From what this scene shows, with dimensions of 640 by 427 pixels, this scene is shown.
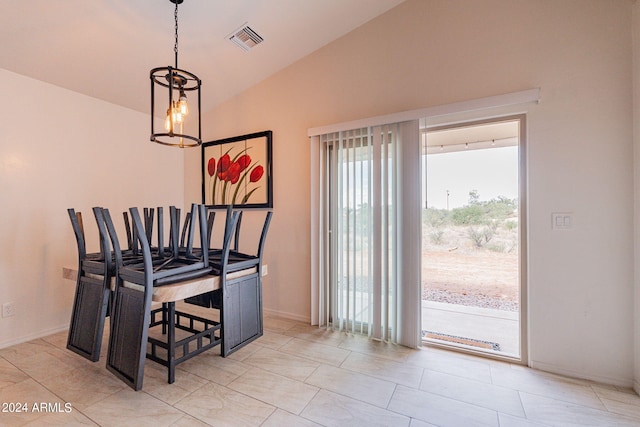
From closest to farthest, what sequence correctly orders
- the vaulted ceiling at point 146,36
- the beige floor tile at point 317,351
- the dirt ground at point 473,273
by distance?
the vaulted ceiling at point 146,36
the beige floor tile at point 317,351
the dirt ground at point 473,273

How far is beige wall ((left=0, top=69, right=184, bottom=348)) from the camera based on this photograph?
2.43 meters

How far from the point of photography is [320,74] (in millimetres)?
2908

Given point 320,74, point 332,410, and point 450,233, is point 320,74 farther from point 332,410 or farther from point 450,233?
point 332,410

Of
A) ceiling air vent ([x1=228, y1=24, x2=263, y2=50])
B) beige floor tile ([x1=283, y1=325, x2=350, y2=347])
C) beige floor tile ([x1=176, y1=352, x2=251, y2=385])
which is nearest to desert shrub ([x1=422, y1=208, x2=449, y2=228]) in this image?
beige floor tile ([x1=283, y1=325, x2=350, y2=347])

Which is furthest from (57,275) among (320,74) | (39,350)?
(320,74)

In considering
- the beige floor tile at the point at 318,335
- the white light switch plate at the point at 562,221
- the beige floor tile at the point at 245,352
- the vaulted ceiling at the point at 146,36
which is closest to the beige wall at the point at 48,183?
the vaulted ceiling at the point at 146,36

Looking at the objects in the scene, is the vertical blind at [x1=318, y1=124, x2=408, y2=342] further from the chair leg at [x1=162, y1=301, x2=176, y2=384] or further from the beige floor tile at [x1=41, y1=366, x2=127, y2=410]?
the beige floor tile at [x1=41, y1=366, x2=127, y2=410]

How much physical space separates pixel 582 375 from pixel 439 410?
3.82ft

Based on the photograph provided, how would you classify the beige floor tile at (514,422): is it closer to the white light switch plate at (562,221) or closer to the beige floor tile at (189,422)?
the white light switch plate at (562,221)

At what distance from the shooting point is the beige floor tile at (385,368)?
6.35 ft

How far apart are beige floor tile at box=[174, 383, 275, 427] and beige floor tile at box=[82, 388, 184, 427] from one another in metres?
0.09

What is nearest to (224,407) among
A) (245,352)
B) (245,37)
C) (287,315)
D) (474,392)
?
(245,352)

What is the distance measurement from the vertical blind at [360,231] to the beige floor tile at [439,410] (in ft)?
2.42

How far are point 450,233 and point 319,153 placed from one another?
155 cm
